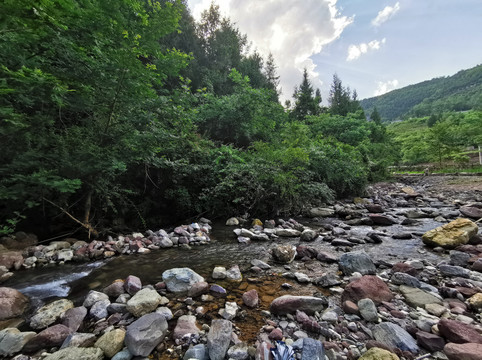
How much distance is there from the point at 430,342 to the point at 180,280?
2.84 metres

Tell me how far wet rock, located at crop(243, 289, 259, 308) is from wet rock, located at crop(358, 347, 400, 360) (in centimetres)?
123

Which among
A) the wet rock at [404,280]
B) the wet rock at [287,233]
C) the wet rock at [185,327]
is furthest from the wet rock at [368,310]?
the wet rock at [287,233]

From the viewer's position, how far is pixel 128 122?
5324 millimetres

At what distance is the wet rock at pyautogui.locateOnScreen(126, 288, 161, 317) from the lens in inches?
93.2

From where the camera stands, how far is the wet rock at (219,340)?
1751 millimetres

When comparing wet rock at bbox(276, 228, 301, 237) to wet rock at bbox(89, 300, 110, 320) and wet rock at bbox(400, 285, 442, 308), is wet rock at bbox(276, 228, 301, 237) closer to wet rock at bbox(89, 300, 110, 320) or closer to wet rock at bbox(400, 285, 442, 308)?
wet rock at bbox(400, 285, 442, 308)

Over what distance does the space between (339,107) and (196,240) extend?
36672 millimetres

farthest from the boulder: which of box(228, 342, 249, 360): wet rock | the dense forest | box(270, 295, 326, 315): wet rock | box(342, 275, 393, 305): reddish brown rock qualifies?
box(228, 342, 249, 360): wet rock

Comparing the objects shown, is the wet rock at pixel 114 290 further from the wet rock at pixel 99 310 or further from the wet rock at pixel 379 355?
the wet rock at pixel 379 355

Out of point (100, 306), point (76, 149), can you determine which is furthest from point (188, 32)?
point (100, 306)

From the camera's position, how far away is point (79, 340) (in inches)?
77.3

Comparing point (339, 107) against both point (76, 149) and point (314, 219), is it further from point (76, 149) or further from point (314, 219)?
point (76, 149)

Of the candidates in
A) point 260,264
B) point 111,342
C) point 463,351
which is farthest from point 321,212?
point 111,342

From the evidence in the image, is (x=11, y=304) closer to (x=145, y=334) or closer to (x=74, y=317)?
(x=74, y=317)
